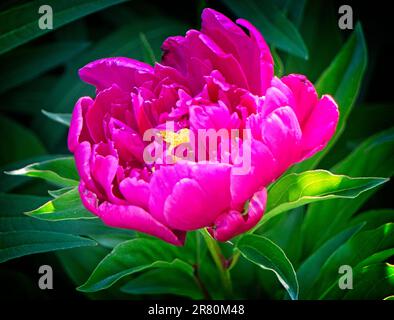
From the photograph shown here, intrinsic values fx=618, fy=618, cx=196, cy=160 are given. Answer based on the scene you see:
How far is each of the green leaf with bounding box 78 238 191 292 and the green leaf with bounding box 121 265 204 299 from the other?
70mm

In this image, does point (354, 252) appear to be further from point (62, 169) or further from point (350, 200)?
point (62, 169)

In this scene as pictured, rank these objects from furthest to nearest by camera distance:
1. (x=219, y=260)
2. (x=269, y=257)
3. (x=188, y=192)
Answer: (x=219, y=260) < (x=269, y=257) < (x=188, y=192)

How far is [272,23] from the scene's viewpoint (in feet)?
3.34

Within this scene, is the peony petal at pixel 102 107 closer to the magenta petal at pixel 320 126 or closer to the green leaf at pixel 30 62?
the magenta petal at pixel 320 126

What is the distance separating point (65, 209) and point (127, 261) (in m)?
0.10

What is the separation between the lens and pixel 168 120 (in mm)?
750

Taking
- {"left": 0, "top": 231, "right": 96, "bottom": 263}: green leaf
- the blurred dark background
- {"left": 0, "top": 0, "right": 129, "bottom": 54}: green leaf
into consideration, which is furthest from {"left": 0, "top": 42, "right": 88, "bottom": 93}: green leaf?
{"left": 0, "top": 231, "right": 96, "bottom": 263}: green leaf

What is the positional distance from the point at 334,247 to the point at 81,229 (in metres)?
0.37

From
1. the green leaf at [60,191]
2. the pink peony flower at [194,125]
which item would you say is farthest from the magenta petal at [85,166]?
the green leaf at [60,191]

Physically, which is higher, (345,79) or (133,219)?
(345,79)

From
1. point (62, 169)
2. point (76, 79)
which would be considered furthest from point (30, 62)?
point (62, 169)

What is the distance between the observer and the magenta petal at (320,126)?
681 mm

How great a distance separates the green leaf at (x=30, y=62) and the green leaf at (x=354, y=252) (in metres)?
0.60
